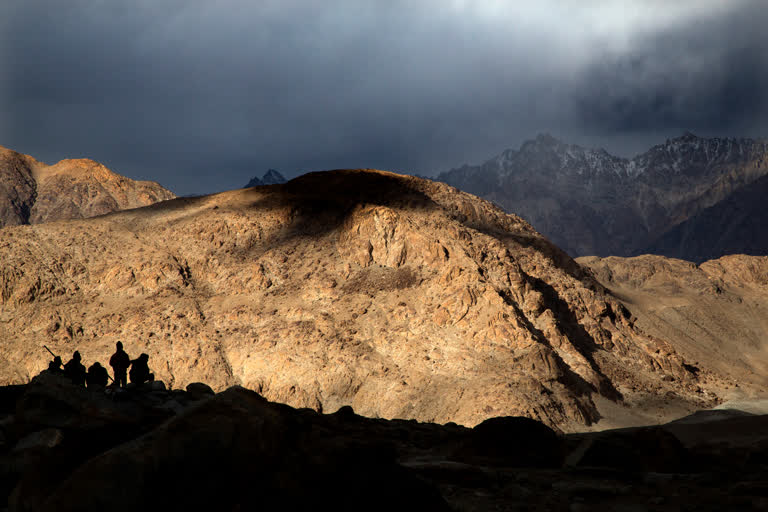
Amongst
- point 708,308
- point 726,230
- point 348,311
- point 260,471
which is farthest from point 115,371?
point 726,230

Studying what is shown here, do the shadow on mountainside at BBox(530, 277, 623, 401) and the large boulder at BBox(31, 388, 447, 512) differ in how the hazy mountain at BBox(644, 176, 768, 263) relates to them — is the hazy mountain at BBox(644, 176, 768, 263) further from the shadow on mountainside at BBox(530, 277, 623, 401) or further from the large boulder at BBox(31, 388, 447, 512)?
the large boulder at BBox(31, 388, 447, 512)

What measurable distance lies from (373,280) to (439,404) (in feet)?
42.5

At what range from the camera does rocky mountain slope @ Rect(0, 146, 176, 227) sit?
10856cm

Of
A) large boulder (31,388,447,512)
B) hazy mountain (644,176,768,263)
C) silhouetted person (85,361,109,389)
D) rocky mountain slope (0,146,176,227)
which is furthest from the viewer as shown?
hazy mountain (644,176,768,263)

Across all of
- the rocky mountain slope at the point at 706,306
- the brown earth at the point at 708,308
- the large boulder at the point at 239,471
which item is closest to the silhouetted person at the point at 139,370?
the large boulder at the point at 239,471

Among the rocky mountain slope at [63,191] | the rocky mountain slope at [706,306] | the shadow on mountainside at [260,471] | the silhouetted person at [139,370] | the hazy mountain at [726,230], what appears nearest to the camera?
the shadow on mountainside at [260,471]

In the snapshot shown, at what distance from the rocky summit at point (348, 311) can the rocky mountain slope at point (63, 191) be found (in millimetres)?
69943

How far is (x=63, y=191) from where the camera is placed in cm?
11319

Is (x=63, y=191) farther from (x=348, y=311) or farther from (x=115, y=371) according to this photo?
(x=115, y=371)

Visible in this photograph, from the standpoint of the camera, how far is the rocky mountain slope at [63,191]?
356 feet

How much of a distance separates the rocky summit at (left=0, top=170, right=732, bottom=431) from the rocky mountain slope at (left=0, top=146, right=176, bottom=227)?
69.9m

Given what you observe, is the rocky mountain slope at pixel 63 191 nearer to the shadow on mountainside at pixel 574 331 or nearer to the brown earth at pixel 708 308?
the shadow on mountainside at pixel 574 331

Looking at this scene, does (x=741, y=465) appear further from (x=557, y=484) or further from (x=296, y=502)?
(x=296, y=502)

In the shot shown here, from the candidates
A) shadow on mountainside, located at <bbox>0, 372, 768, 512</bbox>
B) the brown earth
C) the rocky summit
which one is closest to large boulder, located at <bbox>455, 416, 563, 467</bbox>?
shadow on mountainside, located at <bbox>0, 372, 768, 512</bbox>
